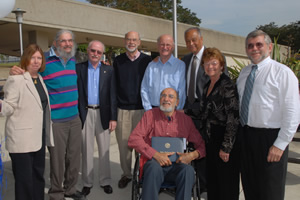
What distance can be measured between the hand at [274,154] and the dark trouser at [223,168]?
334mm

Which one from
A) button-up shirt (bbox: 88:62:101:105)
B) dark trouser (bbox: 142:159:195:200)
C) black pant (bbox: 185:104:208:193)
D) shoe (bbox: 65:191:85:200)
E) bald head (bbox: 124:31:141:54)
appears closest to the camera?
dark trouser (bbox: 142:159:195:200)

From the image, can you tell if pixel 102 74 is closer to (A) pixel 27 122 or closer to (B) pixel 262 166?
(A) pixel 27 122

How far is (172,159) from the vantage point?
284 centimetres

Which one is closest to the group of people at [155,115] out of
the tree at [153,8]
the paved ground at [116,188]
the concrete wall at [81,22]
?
the paved ground at [116,188]

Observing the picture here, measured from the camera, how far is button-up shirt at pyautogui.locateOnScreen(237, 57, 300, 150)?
2156mm

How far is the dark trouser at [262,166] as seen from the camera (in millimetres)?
2287

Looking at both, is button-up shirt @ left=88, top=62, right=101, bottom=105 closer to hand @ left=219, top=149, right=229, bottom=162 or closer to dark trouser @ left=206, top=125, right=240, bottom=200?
dark trouser @ left=206, top=125, right=240, bottom=200

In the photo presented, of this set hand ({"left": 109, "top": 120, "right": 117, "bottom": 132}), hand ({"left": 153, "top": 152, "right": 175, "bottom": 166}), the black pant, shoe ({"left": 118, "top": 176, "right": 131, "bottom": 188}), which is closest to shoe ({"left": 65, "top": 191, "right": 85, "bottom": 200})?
shoe ({"left": 118, "top": 176, "right": 131, "bottom": 188})

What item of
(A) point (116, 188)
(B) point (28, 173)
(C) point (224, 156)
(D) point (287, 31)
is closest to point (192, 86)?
(C) point (224, 156)

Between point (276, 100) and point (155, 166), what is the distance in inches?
50.0

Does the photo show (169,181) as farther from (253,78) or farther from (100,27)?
(100,27)

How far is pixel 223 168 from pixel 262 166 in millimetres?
382

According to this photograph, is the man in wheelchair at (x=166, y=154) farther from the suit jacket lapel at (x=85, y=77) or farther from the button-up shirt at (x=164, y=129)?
the suit jacket lapel at (x=85, y=77)

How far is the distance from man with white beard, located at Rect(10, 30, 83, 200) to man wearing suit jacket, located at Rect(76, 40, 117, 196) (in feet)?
0.64
